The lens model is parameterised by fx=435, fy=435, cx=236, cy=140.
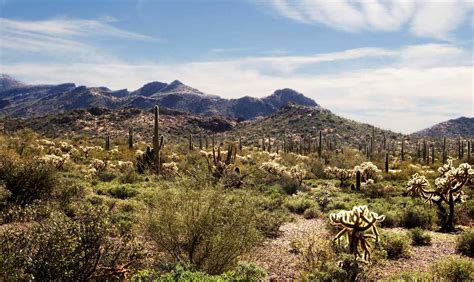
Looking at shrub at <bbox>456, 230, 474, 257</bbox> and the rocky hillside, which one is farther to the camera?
the rocky hillside

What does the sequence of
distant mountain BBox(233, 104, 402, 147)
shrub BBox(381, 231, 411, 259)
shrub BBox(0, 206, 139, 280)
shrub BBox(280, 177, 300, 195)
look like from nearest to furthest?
shrub BBox(0, 206, 139, 280) < shrub BBox(381, 231, 411, 259) < shrub BBox(280, 177, 300, 195) < distant mountain BBox(233, 104, 402, 147)

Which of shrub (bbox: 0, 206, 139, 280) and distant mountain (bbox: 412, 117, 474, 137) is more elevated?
distant mountain (bbox: 412, 117, 474, 137)

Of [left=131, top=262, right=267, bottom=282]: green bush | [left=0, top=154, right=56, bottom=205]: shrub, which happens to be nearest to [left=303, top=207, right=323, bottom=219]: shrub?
[left=0, top=154, right=56, bottom=205]: shrub

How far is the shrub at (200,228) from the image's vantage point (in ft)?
30.2

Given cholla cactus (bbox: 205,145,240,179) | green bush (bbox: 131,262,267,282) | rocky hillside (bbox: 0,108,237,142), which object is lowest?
green bush (bbox: 131,262,267,282)

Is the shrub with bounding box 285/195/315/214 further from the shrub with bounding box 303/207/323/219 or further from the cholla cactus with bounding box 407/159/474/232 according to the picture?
the cholla cactus with bounding box 407/159/474/232

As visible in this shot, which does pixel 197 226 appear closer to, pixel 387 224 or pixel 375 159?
pixel 387 224

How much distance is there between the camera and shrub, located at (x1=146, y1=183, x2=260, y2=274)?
30.2ft

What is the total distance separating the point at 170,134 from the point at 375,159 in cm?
5498

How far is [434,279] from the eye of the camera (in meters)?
8.66

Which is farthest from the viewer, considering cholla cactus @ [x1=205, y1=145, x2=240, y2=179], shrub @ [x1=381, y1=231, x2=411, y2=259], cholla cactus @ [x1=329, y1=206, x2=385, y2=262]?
cholla cactus @ [x1=205, y1=145, x2=240, y2=179]

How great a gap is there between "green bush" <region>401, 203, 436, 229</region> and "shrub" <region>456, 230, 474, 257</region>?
3.77 meters

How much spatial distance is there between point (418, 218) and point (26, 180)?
14.2 metres

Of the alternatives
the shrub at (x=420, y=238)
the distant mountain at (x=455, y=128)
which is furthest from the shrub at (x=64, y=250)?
the distant mountain at (x=455, y=128)
